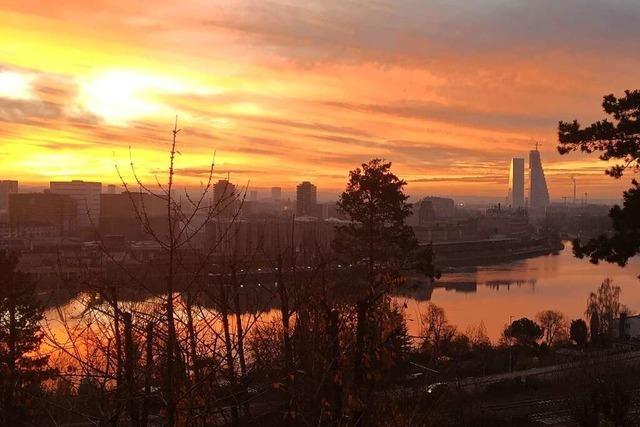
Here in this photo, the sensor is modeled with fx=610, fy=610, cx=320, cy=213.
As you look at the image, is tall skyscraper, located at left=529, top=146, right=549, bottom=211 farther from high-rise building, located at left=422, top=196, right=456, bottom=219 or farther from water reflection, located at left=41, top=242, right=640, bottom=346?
water reflection, located at left=41, top=242, right=640, bottom=346

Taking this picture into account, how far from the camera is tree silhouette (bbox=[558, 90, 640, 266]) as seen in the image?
3.16 metres

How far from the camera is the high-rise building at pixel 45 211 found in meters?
23.2

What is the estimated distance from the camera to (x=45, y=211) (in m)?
24.8

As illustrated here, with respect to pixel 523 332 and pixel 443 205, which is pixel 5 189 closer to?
pixel 523 332

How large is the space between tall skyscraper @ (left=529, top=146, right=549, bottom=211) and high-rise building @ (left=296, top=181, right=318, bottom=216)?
38.6 metres

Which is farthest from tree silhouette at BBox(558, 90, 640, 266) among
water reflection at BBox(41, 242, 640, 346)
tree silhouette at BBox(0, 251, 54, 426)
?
water reflection at BBox(41, 242, 640, 346)

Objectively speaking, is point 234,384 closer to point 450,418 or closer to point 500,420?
point 450,418

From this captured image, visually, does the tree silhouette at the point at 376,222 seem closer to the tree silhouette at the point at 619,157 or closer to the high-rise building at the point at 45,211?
the tree silhouette at the point at 619,157

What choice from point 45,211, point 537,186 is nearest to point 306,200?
point 45,211

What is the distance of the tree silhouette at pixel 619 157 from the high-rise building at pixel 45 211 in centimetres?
2201

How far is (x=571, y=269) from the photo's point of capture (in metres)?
19.5

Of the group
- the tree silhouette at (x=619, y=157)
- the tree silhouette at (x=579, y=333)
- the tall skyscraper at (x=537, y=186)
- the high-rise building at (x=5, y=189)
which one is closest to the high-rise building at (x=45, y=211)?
the high-rise building at (x=5, y=189)

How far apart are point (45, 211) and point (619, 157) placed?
25.0 m

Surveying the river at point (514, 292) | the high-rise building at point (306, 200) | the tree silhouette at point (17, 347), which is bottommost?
the river at point (514, 292)
